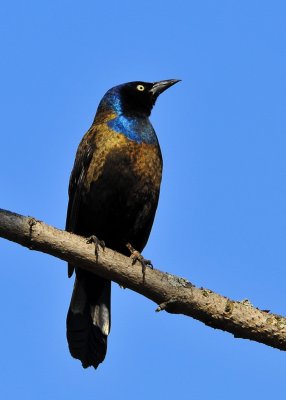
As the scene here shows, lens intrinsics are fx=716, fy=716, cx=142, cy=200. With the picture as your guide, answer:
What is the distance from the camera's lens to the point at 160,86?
255 inches

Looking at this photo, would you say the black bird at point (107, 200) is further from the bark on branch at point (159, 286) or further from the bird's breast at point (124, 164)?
the bark on branch at point (159, 286)

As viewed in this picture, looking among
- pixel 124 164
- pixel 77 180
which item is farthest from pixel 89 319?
pixel 124 164

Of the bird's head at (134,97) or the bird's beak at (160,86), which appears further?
the bird's beak at (160,86)

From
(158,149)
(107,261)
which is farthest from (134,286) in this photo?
(158,149)

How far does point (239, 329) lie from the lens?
13.2 ft

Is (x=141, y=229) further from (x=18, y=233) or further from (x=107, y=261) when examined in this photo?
(x=18, y=233)

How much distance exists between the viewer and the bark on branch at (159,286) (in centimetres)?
395

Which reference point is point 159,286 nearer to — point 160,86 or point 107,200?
point 107,200

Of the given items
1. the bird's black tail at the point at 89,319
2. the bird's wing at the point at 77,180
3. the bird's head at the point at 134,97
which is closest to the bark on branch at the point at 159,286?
the bird's black tail at the point at 89,319

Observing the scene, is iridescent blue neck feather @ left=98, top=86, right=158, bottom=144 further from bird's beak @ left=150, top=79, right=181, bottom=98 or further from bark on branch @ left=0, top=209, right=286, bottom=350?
bark on branch @ left=0, top=209, right=286, bottom=350

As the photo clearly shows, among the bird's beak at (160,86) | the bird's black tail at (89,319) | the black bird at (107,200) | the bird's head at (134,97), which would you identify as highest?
the bird's beak at (160,86)

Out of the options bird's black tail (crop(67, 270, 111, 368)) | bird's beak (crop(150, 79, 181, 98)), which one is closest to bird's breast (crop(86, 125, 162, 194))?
bird's black tail (crop(67, 270, 111, 368))

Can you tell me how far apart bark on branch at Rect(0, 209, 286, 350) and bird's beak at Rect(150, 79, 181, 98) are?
8.35 ft

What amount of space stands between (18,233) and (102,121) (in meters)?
2.15
